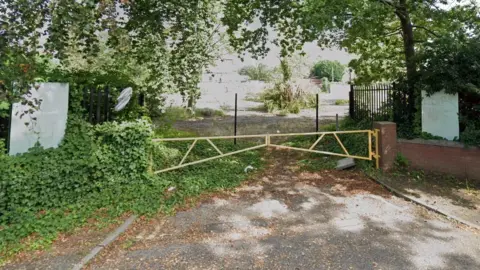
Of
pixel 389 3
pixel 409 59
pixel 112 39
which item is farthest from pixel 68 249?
pixel 389 3

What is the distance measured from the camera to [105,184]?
5238mm

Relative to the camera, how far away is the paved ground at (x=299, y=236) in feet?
11.7

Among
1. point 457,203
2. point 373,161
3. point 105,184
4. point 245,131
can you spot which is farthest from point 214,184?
point 245,131

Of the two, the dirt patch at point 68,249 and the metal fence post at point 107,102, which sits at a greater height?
the metal fence post at point 107,102

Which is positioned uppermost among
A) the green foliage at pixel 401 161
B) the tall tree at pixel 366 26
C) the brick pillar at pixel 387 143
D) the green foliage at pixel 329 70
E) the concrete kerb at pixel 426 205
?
the green foliage at pixel 329 70

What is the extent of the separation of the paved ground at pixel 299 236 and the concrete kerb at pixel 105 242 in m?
0.11

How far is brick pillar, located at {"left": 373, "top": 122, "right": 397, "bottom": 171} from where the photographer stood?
674 cm

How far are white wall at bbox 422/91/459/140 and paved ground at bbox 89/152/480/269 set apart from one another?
2.42 meters

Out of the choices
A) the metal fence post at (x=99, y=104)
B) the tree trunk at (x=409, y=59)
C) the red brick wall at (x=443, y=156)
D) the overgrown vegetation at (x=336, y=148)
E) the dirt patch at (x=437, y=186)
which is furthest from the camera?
the tree trunk at (x=409, y=59)

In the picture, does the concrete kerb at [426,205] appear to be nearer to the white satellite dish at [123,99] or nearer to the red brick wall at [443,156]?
the red brick wall at [443,156]

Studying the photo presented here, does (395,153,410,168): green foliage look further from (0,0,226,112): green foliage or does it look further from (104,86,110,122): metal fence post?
(104,86,110,122): metal fence post

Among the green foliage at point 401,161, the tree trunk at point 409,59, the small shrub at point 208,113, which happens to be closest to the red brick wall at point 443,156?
the green foliage at point 401,161

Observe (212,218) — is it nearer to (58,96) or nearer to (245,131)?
(58,96)

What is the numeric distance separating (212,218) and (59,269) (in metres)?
2.10
